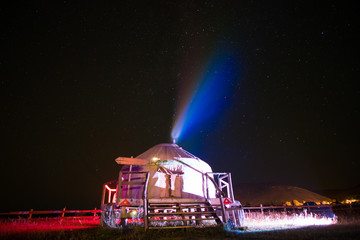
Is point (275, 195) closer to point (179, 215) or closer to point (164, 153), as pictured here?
point (164, 153)

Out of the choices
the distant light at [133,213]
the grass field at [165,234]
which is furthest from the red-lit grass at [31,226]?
the distant light at [133,213]

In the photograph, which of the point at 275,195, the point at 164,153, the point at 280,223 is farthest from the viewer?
the point at 275,195

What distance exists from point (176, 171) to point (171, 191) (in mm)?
905

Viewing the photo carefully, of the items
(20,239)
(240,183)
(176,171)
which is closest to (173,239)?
(20,239)

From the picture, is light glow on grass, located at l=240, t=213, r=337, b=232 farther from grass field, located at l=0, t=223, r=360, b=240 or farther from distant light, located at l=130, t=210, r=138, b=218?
distant light, located at l=130, t=210, r=138, b=218

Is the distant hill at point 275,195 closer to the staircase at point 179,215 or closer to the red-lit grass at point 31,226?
the staircase at point 179,215

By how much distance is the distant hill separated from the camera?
1802 inches

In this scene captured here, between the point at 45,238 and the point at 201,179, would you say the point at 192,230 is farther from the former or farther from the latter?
the point at 201,179

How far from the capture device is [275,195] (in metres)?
52.8

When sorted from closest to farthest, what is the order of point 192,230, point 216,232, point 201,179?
1. point 216,232
2. point 192,230
3. point 201,179

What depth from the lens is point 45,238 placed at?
18.3 feet

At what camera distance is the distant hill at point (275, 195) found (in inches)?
1802

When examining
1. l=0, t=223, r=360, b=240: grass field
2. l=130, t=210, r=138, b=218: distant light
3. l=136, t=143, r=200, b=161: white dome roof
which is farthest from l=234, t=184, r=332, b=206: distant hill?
l=0, t=223, r=360, b=240: grass field

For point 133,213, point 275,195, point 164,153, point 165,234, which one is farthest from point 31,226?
point 275,195
